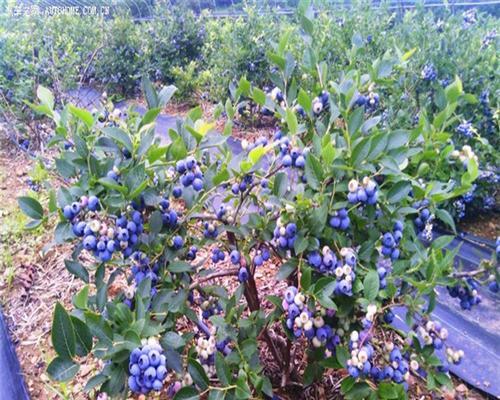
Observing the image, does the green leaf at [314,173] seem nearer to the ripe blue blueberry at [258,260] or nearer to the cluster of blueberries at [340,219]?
the cluster of blueberries at [340,219]

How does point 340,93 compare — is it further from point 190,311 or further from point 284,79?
point 190,311

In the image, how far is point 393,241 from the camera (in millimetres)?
1142

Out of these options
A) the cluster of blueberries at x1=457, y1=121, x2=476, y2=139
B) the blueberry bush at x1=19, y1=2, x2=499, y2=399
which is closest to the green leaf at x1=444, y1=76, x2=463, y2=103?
the blueberry bush at x1=19, y1=2, x2=499, y2=399

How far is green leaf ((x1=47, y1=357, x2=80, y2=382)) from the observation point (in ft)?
2.90

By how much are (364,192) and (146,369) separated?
22.9 inches

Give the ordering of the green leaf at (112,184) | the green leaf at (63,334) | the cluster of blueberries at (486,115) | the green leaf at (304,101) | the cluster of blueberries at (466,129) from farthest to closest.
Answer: the cluster of blueberries at (486,115), the cluster of blueberries at (466,129), the green leaf at (304,101), the green leaf at (112,184), the green leaf at (63,334)

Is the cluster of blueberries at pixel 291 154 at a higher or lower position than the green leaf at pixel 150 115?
lower

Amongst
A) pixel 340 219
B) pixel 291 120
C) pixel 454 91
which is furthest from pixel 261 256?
pixel 454 91

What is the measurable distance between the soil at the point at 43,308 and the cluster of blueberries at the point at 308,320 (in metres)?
0.46

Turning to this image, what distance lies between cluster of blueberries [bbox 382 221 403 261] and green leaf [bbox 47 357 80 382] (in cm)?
75

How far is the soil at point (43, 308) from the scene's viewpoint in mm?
1696

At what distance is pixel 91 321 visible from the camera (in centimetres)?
94

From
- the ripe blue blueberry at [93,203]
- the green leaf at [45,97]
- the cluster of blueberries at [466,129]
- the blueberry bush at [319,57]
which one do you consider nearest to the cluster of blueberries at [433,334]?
the blueberry bush at [319,57]

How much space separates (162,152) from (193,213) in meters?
0.21
